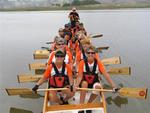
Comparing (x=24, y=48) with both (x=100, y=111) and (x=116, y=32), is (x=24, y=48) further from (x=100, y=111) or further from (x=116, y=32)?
(x=100, y=111)

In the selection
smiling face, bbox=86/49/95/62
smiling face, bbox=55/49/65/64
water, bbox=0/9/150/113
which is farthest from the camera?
water, bbox=0/9/150/113

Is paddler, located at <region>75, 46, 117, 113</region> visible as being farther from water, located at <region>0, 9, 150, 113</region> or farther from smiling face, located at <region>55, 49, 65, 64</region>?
water, located at <region>0, 9, 150, 113</region>

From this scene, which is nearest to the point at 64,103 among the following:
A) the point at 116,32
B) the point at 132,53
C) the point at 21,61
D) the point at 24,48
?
the point at 21,61

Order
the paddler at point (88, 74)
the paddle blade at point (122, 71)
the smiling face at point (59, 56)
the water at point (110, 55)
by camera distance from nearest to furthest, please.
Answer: the smiling face at point (59, 56) → the paddler at point (88, 74) → the water at point (110, 55) → the paddle blade at point (122, 71)

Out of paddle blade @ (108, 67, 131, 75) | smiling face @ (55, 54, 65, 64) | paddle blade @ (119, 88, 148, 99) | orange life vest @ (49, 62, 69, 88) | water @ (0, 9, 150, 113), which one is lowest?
water @ (0, 9, 150, 113)

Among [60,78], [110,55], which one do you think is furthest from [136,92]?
[110,55]

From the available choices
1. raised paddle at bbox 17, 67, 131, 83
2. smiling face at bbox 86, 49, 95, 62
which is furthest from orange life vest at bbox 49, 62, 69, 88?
raised paddle at bbox 17, 67, 131, 83

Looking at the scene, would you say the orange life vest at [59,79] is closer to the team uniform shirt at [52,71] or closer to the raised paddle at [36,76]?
the team uniform shirt at [52,71]

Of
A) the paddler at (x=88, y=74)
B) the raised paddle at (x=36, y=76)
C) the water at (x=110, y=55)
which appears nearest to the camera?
the paddler at (x=88, y=74)

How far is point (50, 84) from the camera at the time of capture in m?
11.4

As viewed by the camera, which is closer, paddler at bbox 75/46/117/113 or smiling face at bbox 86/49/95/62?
smiling face at bbox 86/49/95/62

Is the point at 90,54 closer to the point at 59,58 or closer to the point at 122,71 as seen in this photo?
the point at 59,58

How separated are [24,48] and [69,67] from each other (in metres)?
12.5

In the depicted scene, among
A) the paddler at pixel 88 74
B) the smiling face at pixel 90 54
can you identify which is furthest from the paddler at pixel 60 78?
the smiling face at pixel 90 54
